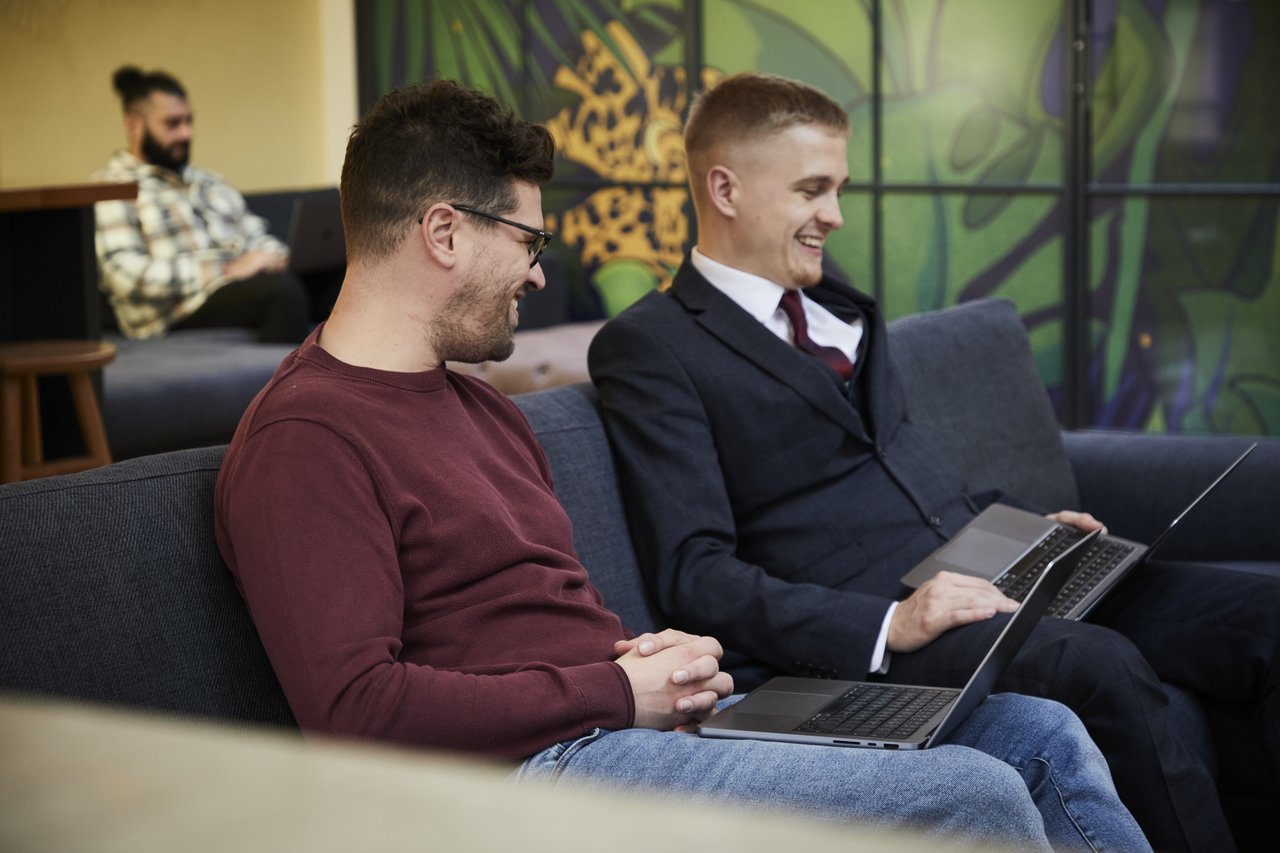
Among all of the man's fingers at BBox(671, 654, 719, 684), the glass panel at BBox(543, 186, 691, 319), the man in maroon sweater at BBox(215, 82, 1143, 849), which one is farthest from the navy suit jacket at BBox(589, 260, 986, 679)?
the glass panel at BBox(543, 186, 691, 319)

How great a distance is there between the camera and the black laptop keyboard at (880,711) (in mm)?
1482

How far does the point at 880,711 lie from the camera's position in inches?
61.7

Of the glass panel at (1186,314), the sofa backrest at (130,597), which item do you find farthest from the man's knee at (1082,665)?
the glass panel at (1186,314)

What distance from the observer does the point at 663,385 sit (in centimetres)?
195

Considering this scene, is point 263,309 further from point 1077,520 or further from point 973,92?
point 1077,520

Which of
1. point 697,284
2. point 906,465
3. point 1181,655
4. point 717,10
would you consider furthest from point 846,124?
point 717,10

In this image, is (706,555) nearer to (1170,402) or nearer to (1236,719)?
(1236,719)

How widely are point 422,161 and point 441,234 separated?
0.27 ft

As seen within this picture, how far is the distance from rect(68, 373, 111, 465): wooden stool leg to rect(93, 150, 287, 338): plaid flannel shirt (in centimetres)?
176

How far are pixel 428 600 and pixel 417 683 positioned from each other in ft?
0.45

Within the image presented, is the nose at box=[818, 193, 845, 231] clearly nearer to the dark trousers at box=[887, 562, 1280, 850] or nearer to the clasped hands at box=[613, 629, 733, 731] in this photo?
the dark trousers at box=[887, 562, 1280, 850]

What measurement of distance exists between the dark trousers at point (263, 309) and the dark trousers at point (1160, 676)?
3684 millimetres

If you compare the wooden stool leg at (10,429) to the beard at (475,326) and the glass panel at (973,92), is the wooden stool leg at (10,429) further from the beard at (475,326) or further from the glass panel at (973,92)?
the glass panel at (973,92)

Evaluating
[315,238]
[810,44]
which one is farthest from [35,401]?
[810,44]
